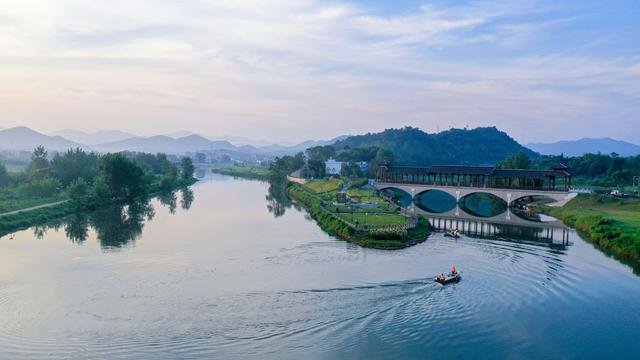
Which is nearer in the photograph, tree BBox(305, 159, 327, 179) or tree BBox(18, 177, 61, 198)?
tree BBox(18, 177, 61, 198)

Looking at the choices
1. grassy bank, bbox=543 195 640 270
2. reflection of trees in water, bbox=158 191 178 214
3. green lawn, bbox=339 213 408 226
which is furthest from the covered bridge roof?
reflection of trees in water, bbox=158 191 178 214

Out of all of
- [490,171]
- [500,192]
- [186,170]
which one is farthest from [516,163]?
[186,170]

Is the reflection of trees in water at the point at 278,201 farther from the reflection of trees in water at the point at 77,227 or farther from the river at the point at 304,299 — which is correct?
the river at the point at 304,299

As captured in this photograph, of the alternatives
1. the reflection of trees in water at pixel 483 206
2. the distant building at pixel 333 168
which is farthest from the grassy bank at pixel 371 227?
the distant building at pixel 333 168

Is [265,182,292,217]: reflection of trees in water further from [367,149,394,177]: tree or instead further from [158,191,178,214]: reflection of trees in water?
[367,149,394,177]: tree

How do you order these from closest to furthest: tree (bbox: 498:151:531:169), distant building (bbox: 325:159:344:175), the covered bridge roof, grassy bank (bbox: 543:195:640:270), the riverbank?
grassy bank (bbox: 543:195:640:270), the riverbank, the covered bridge roof, tree (bbox: 498:151:531:169), distant building (bbox: 325:159:344:175)

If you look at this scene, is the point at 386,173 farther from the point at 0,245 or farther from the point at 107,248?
the point at 0,245

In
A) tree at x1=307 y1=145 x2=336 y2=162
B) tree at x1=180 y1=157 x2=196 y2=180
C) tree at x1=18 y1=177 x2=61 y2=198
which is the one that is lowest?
tree at x1=18 y1=177 x2=61 y2=198
